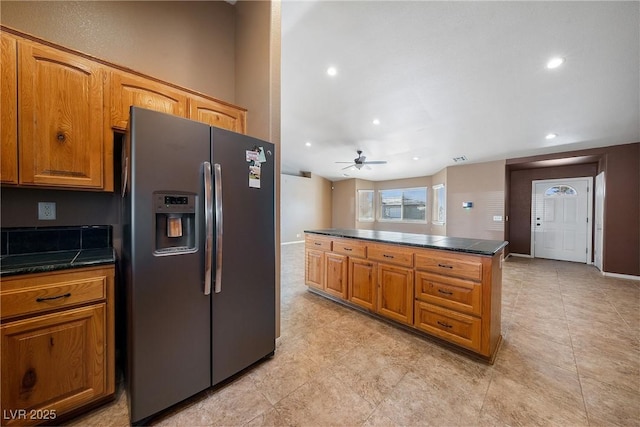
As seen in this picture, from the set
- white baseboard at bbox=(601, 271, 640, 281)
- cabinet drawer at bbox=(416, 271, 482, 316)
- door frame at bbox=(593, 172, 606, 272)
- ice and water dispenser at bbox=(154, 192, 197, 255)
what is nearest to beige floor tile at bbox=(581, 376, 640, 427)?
cabinet drawer at bbox=(416, 271, 482, 316)

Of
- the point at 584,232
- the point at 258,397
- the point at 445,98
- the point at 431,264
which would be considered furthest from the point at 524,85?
the point at 584,232

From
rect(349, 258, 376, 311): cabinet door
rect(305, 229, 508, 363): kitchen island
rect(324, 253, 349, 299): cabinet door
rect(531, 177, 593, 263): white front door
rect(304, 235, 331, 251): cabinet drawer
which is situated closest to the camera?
rect(305, 229, 508, 363): kitchen island

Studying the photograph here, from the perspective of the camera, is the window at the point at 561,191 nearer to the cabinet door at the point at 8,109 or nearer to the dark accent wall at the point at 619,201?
the dark accent wall at the point at 619,201

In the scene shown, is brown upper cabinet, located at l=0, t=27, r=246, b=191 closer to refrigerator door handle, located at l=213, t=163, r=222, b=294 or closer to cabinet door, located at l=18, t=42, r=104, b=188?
cabinet door, located at l=18, t=42, r=104, b=188

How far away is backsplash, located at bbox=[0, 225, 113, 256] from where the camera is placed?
1.53 m

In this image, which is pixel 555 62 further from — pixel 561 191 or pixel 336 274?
pixel 561 191

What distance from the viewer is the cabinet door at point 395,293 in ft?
7.32

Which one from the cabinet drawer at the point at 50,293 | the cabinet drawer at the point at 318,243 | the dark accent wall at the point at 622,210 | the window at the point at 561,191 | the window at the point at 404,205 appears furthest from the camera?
the window at the point at 404,205

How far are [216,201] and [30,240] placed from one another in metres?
1.36

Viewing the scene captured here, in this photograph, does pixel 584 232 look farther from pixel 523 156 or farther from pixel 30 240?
pixel 30 240

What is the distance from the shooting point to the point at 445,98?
3.32m

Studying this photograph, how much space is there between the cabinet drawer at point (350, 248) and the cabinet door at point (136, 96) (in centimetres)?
207

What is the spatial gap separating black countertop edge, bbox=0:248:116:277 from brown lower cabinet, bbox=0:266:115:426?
0.03 meters

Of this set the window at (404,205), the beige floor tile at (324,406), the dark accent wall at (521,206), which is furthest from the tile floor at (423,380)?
the window at (404,205)
